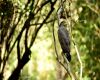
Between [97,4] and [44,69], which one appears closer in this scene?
[97,4]

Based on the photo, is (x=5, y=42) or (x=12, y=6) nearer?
(x=12, y=6)

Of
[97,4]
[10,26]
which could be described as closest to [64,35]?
[10,26]

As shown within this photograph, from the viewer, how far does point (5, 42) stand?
909 centimetres

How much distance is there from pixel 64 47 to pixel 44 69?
34.9 metres

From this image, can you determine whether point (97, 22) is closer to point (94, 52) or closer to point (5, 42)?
point (94, 52)

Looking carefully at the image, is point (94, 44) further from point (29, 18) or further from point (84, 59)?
point (29, 18)

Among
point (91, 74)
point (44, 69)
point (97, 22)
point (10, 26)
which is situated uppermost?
point (10, 26)

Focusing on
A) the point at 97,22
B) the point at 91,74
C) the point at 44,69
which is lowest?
the point at 44,69

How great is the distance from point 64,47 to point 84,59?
7855mm

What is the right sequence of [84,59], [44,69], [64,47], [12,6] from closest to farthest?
[64,47] < [12,6] < [84,59] < [44,69]

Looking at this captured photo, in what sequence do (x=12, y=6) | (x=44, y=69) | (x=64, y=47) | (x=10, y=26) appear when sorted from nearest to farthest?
(x=64, y=47), (x=12, y=6), (x=10, y=26), (x=44, y=69)

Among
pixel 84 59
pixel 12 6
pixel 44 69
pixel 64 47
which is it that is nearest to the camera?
pixel 64 47

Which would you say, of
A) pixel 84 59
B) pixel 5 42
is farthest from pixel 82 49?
pixel 5 42

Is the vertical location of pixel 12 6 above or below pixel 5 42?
above
